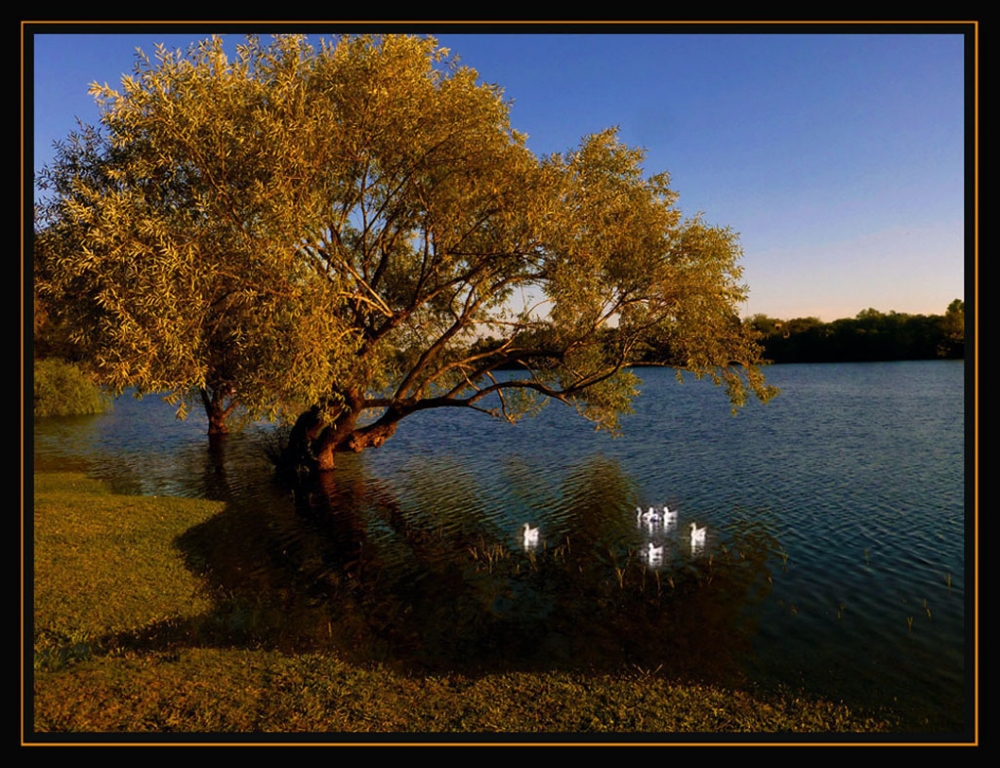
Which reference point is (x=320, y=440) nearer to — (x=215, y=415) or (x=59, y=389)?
(x=215, y=415)

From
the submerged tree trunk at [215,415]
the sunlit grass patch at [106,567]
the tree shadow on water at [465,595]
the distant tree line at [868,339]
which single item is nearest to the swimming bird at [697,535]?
the tree shadow on water at [465,595]

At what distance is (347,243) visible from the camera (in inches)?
1083

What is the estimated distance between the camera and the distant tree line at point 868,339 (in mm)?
113531

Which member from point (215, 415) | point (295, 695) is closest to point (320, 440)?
point (215, 415)

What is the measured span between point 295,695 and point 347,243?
2136 cm

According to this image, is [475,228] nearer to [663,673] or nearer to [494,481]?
[494,481]

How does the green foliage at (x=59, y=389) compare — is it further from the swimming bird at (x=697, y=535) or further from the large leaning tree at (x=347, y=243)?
the swimming bird at (x=697, y=535)

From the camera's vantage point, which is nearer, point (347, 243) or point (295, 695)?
point (295, 695)

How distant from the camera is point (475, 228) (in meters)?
22.6

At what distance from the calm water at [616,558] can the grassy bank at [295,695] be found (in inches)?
31.2

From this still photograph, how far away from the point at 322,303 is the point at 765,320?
3421 inches

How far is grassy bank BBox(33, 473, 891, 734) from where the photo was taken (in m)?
9.24
